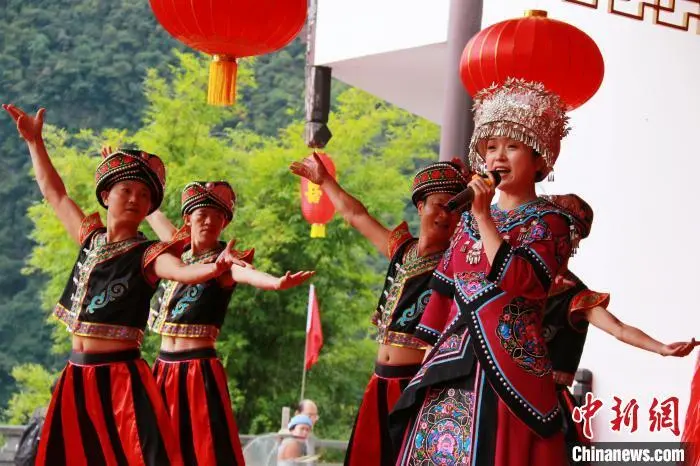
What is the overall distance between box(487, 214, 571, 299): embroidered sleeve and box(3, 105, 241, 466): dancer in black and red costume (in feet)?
4.43

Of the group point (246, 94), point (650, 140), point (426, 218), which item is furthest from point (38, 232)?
point (426, 218)

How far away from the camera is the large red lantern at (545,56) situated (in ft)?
17.9

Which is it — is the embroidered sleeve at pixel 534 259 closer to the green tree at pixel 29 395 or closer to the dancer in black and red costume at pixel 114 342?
the dancer in black and red costume at pixel 114 342

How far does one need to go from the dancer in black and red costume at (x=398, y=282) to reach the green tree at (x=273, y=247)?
1187 centimetres

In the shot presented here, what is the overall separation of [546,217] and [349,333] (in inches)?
580

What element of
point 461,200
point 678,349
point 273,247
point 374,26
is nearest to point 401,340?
point 678,349

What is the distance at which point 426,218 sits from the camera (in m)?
4.74

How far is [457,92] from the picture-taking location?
23.8ft

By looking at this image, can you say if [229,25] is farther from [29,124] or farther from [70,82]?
[70,82]

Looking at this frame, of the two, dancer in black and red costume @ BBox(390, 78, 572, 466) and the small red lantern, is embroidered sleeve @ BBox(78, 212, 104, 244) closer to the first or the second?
dancer in black and red costume @ BBox(390, 78, 572, 466)

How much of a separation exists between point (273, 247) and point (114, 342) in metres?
12.8

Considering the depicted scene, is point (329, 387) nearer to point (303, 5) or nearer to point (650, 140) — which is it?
point (650, 140)

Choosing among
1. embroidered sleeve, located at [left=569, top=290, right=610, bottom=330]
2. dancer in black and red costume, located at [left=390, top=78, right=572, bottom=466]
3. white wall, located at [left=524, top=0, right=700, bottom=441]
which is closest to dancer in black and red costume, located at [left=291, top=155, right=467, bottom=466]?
embroidered sleeve, located at [left=569, top=290, right=610, bottom=330]

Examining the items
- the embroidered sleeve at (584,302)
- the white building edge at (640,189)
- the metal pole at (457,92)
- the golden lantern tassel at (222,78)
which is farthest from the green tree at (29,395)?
the embroidered sleeve at (584,302)
